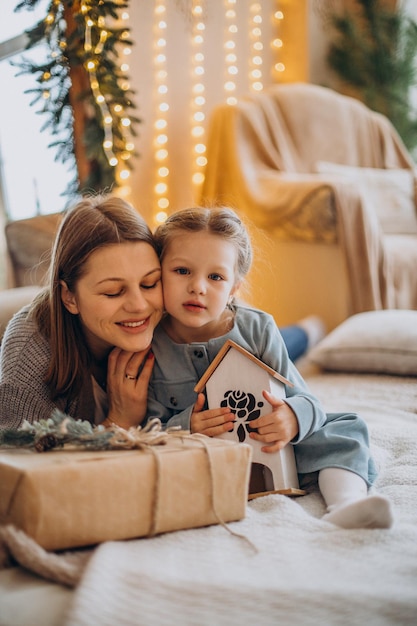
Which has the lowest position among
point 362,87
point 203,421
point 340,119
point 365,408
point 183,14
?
point 365,408

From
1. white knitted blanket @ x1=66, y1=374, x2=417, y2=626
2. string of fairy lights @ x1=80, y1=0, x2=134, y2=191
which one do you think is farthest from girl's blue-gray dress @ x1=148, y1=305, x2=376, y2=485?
string of fairy lights @ x1=80, y1=0, x2=134, y2=191

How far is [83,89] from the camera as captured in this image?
112 inches

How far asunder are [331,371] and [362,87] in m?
3.08

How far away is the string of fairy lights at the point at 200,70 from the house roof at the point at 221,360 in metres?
2.44

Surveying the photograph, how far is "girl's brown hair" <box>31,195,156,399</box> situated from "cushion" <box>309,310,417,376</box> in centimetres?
107

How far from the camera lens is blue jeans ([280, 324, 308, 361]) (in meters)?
2.72

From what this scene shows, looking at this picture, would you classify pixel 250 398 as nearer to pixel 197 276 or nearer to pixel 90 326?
pixel 197 276

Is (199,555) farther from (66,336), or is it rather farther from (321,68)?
(321,68)

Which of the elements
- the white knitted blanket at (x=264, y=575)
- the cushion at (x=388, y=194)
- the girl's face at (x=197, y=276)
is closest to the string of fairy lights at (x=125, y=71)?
the cushion at (x=388, y=194)

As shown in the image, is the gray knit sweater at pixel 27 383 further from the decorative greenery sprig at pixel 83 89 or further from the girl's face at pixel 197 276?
the decorative greenery sprig at pixel 83 89

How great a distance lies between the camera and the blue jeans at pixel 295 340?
2.72m

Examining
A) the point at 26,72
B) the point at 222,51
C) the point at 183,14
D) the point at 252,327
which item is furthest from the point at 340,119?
the point at 252,327

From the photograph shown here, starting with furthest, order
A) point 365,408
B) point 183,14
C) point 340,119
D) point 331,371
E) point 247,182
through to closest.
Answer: point 340,119
point 183,14
point 247,182
point 331,371
point 365,408

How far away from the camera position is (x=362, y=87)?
479 cm
